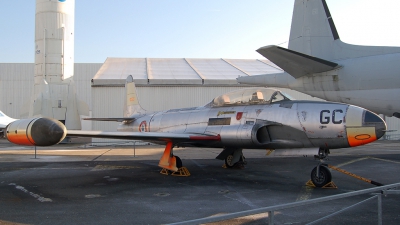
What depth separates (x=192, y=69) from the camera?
115ft

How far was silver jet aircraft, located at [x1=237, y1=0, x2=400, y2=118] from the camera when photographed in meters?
12.2

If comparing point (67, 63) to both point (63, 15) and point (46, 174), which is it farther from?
point (46, 174)

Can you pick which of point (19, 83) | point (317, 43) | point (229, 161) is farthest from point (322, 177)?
point (19, 83)

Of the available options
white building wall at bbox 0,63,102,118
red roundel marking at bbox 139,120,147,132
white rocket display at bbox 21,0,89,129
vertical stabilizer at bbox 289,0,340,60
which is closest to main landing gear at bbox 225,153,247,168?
red roundel marking at bbox 139,120,147,132

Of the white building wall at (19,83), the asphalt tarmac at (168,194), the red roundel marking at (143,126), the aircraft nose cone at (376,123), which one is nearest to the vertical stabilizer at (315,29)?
the asphalt tarmac at (168,194)

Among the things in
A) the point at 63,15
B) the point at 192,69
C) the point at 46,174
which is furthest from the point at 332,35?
the point at 63,15

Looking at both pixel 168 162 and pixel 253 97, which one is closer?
pixel 253 97

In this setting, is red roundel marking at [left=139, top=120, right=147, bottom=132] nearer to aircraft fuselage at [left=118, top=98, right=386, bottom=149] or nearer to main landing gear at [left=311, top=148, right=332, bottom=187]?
aircraft fuselage at [left=118, top=98, right=386, bottom=149]

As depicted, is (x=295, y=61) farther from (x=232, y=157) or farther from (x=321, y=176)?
(x=321, y=176)

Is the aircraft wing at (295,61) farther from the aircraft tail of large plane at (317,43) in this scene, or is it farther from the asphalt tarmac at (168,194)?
the asphalt tarmac at (168,194)

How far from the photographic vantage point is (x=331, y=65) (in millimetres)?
13211

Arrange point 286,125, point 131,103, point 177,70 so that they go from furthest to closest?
point 177,70, point 131,103, point 286,125

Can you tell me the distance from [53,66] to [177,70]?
11.1m

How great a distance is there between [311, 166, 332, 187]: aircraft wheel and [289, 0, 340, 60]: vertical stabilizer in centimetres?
669
